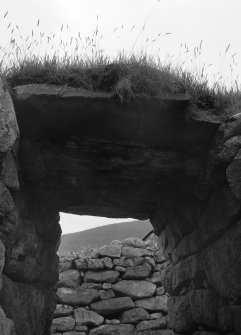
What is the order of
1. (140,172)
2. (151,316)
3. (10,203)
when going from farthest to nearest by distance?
(151,316) → (140,172) → (10,203)

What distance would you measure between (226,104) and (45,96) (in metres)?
1.56

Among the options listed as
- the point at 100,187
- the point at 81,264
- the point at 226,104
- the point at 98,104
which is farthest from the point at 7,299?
the point at 81,264

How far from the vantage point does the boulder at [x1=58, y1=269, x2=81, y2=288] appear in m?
6.58

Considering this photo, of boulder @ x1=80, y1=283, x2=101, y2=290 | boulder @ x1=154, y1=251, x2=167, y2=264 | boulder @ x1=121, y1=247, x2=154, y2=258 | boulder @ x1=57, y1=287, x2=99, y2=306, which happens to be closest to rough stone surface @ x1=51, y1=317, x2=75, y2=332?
boulder @ x1=57, y1=287, x2=99, y2=306

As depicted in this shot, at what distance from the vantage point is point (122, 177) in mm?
3947

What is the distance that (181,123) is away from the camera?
3.54 meters

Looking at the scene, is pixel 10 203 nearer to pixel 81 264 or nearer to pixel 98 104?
pixel 98 104

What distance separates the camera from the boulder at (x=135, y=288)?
21.6ft

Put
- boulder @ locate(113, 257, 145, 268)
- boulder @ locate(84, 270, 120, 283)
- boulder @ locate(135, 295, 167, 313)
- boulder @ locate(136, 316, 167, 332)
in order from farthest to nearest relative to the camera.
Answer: boulder @ locate(113, 257, 145, 268)
boulder @ locate(84, 270, 120, 283)
boulder @ locate(135, 295, 167, 313)
boulder @ locate(136, 316, 167, 332)

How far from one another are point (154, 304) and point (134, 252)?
900 millimetres

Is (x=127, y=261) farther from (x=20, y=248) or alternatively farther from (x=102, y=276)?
(x=20, y=248)

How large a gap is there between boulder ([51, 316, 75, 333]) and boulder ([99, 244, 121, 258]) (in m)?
1.15

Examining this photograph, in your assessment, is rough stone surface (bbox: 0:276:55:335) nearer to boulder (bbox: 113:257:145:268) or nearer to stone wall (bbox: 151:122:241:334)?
stone wall (bbox: 151:122:241:334)

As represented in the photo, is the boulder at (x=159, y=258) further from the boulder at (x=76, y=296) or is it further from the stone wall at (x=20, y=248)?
the stone wall at (x=20, y=248)
